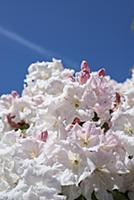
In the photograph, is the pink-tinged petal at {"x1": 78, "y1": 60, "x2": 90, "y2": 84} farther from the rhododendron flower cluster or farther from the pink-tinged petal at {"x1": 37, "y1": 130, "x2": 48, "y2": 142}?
the pink-tinged petal at {"x1": 37, "y1": 130, "x2": 48, "y2": 142}

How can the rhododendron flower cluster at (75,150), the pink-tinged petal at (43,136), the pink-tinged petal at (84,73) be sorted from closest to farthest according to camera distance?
the rhododendron flower cluster at (75,150) < the pink-tinged petal at (43,136) < the pink-tinged petal at (84,73)

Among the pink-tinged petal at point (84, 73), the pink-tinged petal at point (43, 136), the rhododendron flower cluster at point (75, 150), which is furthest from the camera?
the pink-tinged petal at point (84, 73)

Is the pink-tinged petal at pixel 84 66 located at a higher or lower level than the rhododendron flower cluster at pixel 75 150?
higher

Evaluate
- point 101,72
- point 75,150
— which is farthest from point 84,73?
point 75,150

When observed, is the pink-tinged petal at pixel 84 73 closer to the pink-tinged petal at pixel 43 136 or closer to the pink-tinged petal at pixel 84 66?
the pink-tinged petal at pixel 84 66

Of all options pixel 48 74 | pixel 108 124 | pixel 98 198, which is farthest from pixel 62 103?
pixel 48 74

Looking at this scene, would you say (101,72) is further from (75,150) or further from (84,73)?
(75,150)

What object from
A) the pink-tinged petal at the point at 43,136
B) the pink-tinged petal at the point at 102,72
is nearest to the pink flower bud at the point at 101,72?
the pink-tinged petal at the point at 102,72

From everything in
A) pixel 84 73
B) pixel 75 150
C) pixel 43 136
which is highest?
pixel 84 73

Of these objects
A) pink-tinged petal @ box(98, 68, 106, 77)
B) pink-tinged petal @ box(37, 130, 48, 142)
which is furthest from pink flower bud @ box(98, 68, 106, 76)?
pink-tinged petal @ box(37, 130, 48, 142)
